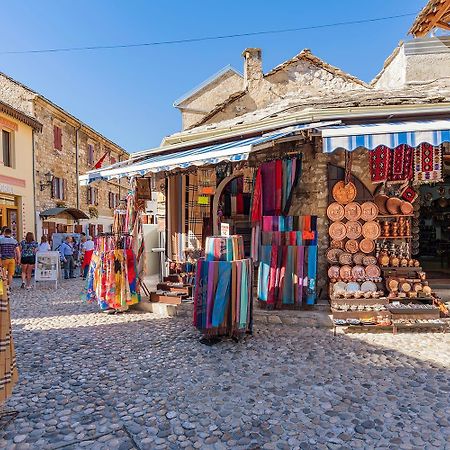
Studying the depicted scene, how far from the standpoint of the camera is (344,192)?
6.45 metres

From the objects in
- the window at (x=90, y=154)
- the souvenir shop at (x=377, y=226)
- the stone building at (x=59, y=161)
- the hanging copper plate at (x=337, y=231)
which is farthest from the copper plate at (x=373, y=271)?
the window at (x=90, y=154)

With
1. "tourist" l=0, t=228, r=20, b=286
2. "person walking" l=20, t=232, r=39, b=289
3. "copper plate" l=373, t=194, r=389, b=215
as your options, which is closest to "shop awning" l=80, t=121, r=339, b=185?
"copper plate" l=373, t=194, r=389, b=215

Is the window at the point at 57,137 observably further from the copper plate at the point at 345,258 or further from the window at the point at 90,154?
the copper plate at the point at 345,258

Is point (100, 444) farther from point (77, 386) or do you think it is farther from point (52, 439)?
point (77, 386)

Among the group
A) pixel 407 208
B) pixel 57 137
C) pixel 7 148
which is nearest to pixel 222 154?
pixel 407 208

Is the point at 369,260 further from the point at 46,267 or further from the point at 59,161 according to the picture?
the point at 59,161

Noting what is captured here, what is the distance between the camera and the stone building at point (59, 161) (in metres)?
17.5

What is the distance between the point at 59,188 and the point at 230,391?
18.3 metres

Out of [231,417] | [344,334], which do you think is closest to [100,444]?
[231,417]

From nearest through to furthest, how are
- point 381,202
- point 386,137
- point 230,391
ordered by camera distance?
point 230,391, point 386,137, point 381,202

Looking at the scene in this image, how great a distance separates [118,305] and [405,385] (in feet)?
16.0

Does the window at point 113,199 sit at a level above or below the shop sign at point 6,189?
above

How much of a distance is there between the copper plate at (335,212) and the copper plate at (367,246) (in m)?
0.57

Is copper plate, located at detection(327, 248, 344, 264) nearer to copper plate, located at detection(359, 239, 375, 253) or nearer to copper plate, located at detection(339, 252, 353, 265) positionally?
copper plate, located at detection(339, 252, 353, 265)
